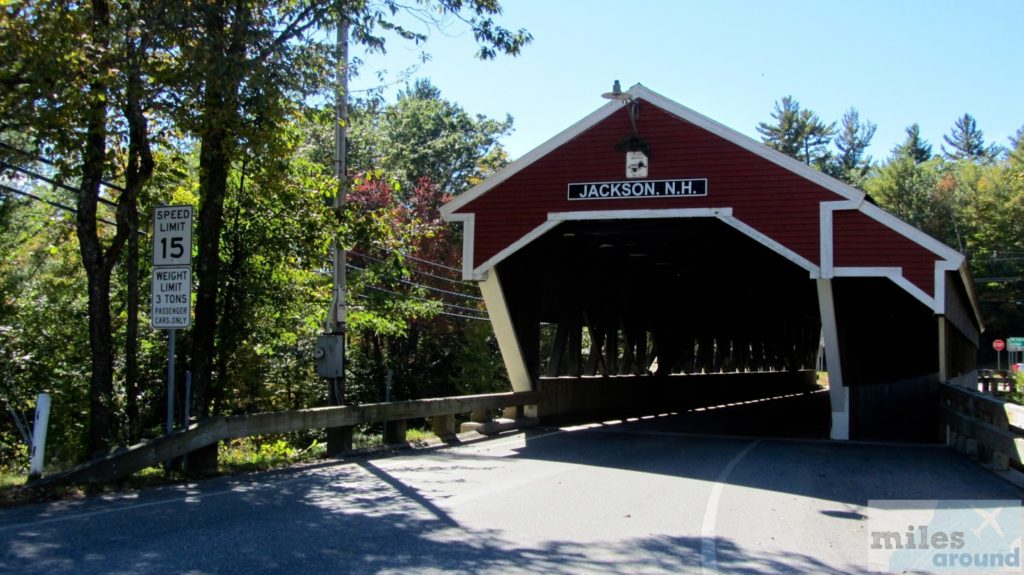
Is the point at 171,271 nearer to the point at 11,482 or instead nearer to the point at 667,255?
the point at 11,482

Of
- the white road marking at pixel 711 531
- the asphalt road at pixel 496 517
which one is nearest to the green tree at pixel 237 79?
the asphalt road at pixel 496 517

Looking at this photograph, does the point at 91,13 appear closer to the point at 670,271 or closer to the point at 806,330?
the point at 670,271

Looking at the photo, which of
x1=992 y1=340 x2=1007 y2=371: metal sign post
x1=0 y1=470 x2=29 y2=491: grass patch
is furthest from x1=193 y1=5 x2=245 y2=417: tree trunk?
x1=992 y1=340 x2=1007 y2=371: metal sign post

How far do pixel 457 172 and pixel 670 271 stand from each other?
75.6 feet

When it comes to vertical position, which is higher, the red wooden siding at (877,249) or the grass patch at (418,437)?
the red wooden siding at (877,249)

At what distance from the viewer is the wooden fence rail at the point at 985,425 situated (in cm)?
1054

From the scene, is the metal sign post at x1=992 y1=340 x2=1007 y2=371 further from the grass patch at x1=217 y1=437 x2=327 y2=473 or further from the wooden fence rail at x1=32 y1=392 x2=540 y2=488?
the grass patch at x1=217 y1=437 x2=327 y2=473

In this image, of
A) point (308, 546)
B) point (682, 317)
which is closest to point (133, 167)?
point (308, 546)

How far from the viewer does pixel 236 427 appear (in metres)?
10.3

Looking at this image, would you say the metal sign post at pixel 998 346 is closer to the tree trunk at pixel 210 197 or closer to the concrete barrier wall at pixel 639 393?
the concrete barrier wall at pixel 639 393

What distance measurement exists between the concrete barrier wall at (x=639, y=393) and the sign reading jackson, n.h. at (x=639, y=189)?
176 inches

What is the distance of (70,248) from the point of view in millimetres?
13844

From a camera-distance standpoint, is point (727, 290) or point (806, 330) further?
point (806, 330)

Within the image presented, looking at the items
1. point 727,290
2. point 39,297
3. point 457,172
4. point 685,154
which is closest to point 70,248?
point 39,297
